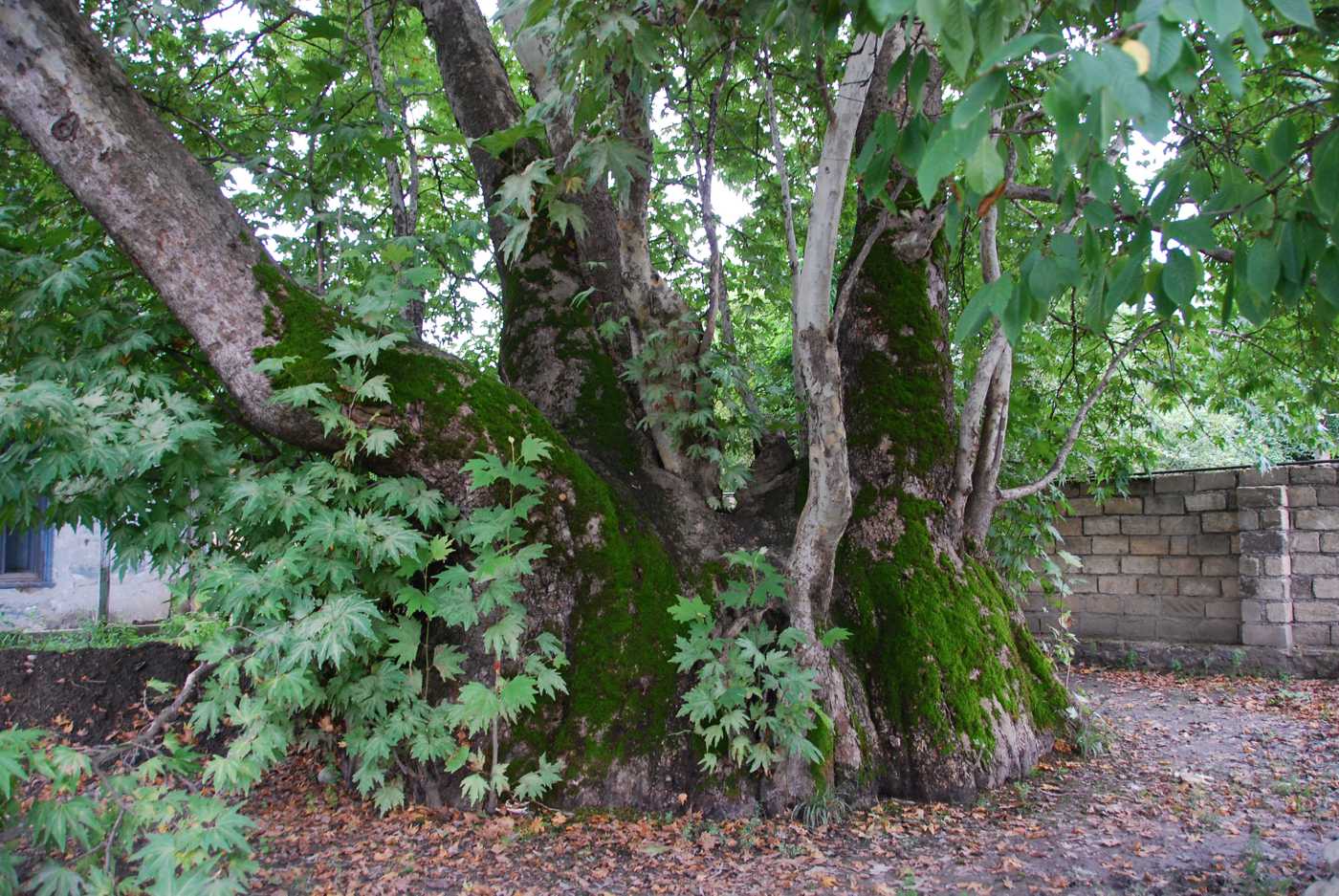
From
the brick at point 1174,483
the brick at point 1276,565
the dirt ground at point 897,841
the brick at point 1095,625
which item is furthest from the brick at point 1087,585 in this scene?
the dirt ground at point 897,841

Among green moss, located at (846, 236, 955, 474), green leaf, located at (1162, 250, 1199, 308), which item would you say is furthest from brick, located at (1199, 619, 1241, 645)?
green leaf, located at (1162, 250, 1199, 308)

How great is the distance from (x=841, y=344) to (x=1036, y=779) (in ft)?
8.46

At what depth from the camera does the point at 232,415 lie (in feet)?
13.0

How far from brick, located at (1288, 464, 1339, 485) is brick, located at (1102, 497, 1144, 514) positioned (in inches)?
47.7

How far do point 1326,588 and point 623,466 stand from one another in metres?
6.36

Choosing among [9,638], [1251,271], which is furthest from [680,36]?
[9,638]

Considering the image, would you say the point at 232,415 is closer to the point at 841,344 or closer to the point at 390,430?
the point at 390,430

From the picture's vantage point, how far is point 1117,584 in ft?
26.7

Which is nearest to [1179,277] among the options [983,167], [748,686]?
[983,167]

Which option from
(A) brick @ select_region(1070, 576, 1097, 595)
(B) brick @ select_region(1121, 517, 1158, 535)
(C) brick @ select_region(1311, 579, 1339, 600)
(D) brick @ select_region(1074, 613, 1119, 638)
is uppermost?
(B) brick @ select_region(1121, 517, 1158, 535)

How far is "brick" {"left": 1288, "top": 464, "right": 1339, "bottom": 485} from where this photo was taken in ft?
23.0

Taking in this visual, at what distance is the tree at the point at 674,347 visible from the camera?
110 inches

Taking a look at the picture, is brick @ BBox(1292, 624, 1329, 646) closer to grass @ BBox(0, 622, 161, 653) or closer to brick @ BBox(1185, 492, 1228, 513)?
brick @ BBox(1185, 492, 1228, 513)

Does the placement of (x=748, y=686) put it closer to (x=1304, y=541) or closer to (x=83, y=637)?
(x=1304, y=541)
